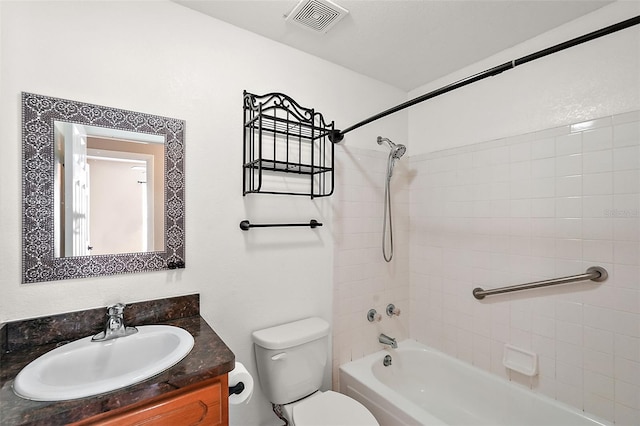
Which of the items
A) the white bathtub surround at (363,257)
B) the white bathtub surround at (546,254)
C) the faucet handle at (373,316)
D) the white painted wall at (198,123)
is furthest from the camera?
the faucet handle at (373,316)

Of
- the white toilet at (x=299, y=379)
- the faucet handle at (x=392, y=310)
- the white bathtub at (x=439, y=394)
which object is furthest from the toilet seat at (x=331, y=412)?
the faucet handle at (x=392, y=310)

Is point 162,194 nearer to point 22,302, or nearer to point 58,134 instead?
point 58,134

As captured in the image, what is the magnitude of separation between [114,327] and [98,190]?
22.6 inches

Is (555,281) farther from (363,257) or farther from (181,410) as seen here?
(181,410)

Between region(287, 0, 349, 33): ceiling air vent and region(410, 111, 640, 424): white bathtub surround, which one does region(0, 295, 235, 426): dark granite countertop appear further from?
region(410, 111, 640, 424): white bathtub surround

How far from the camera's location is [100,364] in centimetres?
113

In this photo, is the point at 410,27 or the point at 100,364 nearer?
the point at 100,364

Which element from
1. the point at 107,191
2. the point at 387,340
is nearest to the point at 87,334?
the point at 107,191

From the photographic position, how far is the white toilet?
1.53 metres

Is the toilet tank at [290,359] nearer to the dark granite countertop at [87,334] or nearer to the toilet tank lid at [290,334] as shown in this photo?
the toilet tank lid at [290,334]

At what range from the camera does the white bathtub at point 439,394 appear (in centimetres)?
159

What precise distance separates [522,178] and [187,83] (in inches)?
77.5

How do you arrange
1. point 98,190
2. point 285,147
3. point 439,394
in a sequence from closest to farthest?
1. point 98,190
2. point 285,147
3. point 439,394

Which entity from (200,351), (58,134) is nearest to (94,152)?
(58,134)
